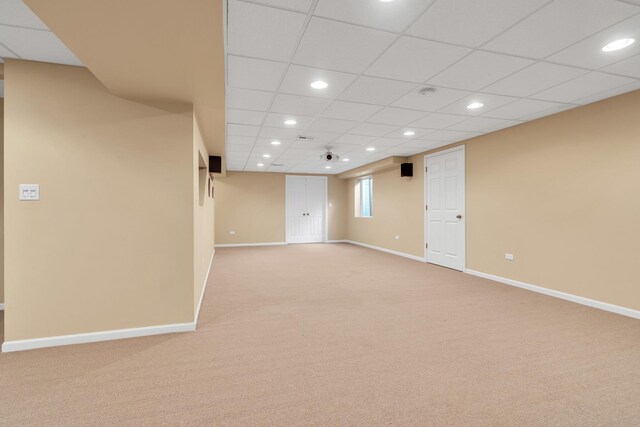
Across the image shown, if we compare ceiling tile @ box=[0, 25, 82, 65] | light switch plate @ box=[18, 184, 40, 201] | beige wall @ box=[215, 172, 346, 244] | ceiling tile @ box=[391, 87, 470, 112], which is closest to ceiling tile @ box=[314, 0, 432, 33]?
ceiling tile @ box=[391, 87, 470, 112]

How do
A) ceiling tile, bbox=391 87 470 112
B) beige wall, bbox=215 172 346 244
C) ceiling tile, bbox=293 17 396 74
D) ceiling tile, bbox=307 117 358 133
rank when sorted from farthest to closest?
1. beige wall, bbox=215 172 346 244
2. ceiling tile, bbox=307 117 358 133
3. ceiling tile, bbox=391 87 470 112
4. ceiling tile, bbox=293 17 396 74

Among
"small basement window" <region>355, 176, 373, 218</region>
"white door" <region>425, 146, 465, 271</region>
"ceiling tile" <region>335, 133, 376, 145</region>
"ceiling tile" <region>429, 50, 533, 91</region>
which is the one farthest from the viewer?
"small basement window" <region>355, 176, 373, 218</region>

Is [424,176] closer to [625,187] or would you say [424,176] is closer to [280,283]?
[625,187]

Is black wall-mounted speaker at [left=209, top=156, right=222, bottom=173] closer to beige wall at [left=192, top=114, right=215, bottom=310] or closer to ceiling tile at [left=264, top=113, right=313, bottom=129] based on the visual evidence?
beige wall at [left=192, top=114, right=215, bottom=310]

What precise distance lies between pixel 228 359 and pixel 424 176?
544 cm

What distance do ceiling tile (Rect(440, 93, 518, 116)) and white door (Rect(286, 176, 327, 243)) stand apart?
259 inches

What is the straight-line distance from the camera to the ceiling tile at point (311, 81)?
106 inches

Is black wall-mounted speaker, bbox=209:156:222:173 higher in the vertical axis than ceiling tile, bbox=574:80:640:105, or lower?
lower

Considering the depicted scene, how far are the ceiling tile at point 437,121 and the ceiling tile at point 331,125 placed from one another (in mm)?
911

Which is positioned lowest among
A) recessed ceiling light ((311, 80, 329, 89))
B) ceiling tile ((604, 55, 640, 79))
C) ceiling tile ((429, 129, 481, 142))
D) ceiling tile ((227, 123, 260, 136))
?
ceiling tile ((604, 55, 640, 79))

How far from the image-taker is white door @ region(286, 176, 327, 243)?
993cm

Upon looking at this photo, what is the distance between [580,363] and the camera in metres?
2.27

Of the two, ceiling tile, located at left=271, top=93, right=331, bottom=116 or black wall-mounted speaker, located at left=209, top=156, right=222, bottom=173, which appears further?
black wall-mounted speaker, located at left=209, top=156, right=222, bottom=173

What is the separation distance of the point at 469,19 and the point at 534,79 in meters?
1.41
